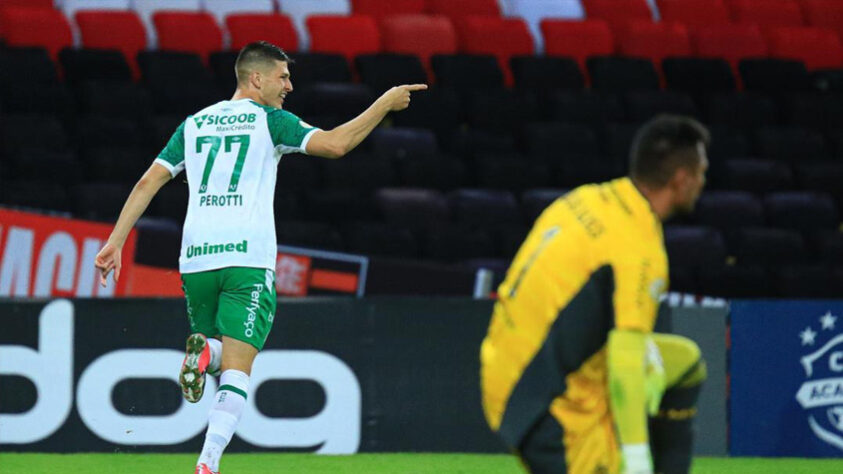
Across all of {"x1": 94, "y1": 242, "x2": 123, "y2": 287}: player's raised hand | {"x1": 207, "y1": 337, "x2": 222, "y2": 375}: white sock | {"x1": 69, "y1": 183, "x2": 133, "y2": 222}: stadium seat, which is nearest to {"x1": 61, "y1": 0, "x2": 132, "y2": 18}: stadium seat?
{"x1": 69, "y1": 183, "x2": 133, "y2": 222}: stadium seat

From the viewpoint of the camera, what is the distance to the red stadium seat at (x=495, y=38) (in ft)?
41.1

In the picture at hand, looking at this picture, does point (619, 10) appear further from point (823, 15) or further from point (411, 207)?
point (411, 207)

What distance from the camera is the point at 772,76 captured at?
1268cm

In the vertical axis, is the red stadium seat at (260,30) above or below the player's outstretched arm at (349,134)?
above

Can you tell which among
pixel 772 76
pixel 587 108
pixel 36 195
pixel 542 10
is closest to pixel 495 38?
pixel 542 10

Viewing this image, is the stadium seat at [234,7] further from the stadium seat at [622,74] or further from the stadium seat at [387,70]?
the stadium seat at [622,74]

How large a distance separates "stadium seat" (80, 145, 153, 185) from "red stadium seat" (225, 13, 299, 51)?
86.4 inches

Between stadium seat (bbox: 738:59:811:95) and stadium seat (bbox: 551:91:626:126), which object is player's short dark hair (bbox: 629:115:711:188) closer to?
stadium seat (bbox: 551:91:626:126)

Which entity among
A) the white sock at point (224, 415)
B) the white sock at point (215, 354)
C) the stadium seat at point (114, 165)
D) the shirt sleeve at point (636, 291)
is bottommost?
the white sock at point (224, 415)

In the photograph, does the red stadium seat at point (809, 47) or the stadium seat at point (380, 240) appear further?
the red stadium seat at point (809, 47)

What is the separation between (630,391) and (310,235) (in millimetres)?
6533

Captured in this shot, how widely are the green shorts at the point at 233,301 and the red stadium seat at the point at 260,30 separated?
6.66 meters

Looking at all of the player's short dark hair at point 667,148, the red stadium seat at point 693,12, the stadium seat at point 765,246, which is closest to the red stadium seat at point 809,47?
the red stadium seat at point 693,12

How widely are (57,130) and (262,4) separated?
2.97 meters
